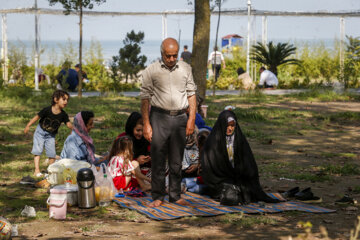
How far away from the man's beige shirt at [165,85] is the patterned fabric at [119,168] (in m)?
1.05

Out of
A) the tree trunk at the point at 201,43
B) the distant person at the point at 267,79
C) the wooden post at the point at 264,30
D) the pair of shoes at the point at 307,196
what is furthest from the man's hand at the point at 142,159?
the wooden post at the point at 264,30

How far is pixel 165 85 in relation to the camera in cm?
640

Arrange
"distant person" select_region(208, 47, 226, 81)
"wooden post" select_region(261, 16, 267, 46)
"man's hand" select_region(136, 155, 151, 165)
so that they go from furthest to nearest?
"wooden post" select_region(261, 16, 267, 46), "distant person" select_region(208, 47, 226, 81), "man's hand" select_region(136, 155, 151, 165)

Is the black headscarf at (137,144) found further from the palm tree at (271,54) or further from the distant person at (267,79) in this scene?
the palm tree at (271,54)

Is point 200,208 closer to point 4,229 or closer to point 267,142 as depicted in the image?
point 4,229

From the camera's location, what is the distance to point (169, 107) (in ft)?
21.0

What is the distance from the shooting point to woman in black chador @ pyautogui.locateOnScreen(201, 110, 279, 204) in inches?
272

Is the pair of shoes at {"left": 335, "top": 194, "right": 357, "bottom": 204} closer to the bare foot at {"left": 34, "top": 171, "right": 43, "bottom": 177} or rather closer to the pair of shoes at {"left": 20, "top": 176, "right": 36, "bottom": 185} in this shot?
the pair of shoes at {"left": 20, "top": 176, "right": 36, "bottom": 185}

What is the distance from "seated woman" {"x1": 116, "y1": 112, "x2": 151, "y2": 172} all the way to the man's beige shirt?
1084mm

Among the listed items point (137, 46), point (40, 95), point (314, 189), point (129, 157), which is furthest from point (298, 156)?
point (137, 46)

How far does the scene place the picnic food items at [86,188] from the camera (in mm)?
6332

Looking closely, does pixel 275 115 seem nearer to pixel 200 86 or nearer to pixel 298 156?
pixel 200 86

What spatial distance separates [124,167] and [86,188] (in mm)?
901

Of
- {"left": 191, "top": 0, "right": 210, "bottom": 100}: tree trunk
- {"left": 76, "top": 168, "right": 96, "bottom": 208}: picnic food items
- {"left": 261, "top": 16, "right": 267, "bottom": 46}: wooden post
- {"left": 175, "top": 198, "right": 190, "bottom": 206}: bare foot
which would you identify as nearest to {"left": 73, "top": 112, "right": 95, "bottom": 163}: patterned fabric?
{"left": 76, "top": 168, "right": 96, "bottom": 208}: picnic food items
